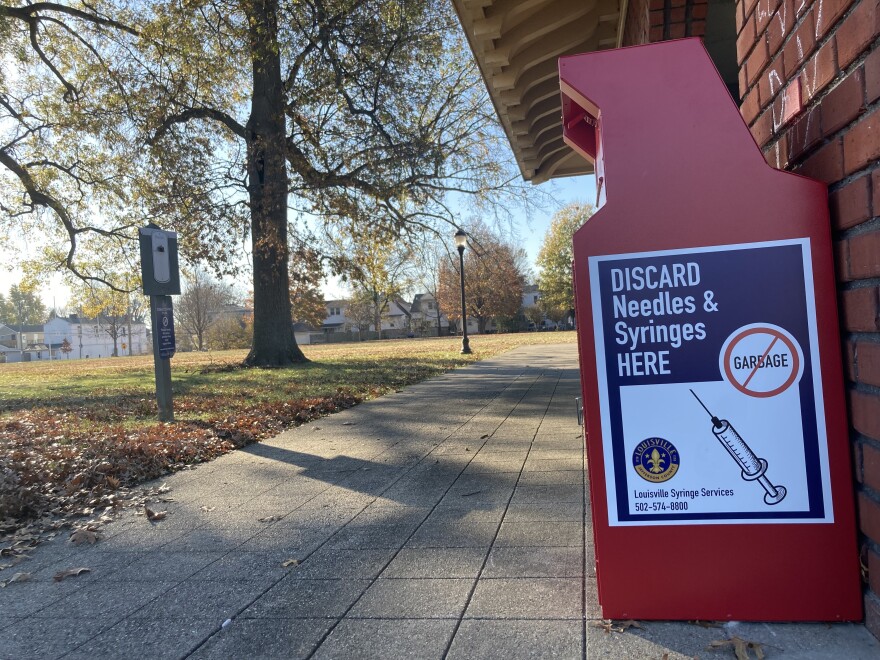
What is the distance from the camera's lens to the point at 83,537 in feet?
14.1

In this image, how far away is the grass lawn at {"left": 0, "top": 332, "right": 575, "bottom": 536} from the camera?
5418mm

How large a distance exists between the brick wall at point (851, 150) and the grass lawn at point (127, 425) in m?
5.00

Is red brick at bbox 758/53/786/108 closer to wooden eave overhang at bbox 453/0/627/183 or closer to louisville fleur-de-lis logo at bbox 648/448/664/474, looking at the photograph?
louisville fleur-de-lis logo at bbox 648/448/664/474

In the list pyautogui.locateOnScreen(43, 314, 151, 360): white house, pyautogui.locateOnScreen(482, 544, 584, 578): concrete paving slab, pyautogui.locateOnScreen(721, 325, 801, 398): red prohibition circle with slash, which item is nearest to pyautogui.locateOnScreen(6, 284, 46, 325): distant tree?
pyautogui.locateOnScreen(43, 314, 151, 360): white house

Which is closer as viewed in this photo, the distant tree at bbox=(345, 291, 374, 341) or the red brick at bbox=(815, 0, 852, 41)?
the red brick at bbox=(815, 0, 852, 41)

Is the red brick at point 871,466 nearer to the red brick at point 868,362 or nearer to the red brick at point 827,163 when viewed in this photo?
the red brick at point 868,362

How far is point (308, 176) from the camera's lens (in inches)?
673

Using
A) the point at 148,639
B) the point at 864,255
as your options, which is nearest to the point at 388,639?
the point at 148,639

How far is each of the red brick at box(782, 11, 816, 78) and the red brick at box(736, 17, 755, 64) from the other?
437mm

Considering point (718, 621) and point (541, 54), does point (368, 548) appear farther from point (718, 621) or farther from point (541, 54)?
point (541, 54)

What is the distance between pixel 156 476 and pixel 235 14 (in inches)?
372

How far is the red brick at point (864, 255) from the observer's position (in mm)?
2055

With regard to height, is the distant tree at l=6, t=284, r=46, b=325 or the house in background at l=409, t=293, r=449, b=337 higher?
the distant tree at l=6, t=284, r=46, b=325

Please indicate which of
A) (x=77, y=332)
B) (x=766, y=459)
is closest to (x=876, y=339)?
(x=766, y=459)
